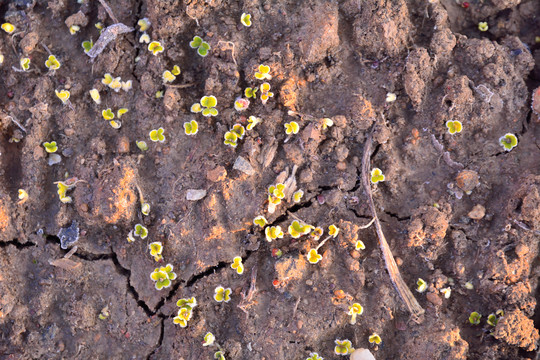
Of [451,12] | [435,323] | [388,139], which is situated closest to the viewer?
[435,323]

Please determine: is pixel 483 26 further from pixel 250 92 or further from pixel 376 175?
pixel 250 92

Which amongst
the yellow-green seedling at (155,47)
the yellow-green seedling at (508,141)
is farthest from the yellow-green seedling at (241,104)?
the yellow-green seedling at (508,141)

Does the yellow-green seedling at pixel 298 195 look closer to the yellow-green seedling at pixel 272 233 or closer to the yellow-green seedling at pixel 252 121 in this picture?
the yellow-green seedling at pixel 272 233

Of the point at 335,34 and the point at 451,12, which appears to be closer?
the point at 335,34

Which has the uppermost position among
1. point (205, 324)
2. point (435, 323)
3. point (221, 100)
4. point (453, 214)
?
point (221, 100)

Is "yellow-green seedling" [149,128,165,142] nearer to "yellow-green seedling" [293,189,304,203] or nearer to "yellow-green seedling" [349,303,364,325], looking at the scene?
"yellow-green seedling" [293,189,304,203]

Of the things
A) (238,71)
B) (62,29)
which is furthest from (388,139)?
(62,29)

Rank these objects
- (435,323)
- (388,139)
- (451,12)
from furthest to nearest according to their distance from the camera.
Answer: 1. (451,12)
2. (388,139)
3. (435,323)

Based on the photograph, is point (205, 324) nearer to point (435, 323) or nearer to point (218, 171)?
point (218, 171)
